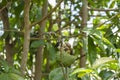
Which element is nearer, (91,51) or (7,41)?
(91,51)

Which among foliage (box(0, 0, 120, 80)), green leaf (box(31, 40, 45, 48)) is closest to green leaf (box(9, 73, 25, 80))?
foliage (box(0, 0, 120, 80))

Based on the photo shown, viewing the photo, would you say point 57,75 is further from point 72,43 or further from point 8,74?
point 72,43

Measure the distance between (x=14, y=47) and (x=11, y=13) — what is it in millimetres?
174

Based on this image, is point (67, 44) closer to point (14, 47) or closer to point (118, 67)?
point (14, 47)

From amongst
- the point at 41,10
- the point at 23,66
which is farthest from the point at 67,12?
the point at 23,66

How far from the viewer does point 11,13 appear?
135 centimetres

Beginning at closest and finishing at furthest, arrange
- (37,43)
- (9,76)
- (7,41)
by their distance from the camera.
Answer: (9,76), (37,43), (7,41)

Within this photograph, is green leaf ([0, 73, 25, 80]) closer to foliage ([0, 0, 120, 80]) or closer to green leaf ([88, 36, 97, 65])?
foliage ([0, 0, 120, 80])

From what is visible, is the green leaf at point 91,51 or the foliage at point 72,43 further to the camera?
the green leaf at point 91,51

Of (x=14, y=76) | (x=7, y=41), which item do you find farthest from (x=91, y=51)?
(x=7, y=41)

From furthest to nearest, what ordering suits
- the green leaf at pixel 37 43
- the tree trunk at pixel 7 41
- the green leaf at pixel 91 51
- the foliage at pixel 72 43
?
the tree trunk at pixel 7 41 → the green leaf at pixel 37 43 → the green leaf at pixel 91 51 → the foliage at pixel 72 43

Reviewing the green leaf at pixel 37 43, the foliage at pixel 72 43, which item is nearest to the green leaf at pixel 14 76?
the foliage at pixel 72 43

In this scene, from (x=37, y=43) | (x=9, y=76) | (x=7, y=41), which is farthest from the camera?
(x=7, y=41)

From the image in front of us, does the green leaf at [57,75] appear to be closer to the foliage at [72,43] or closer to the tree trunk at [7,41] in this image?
the foliage at [72,43]
